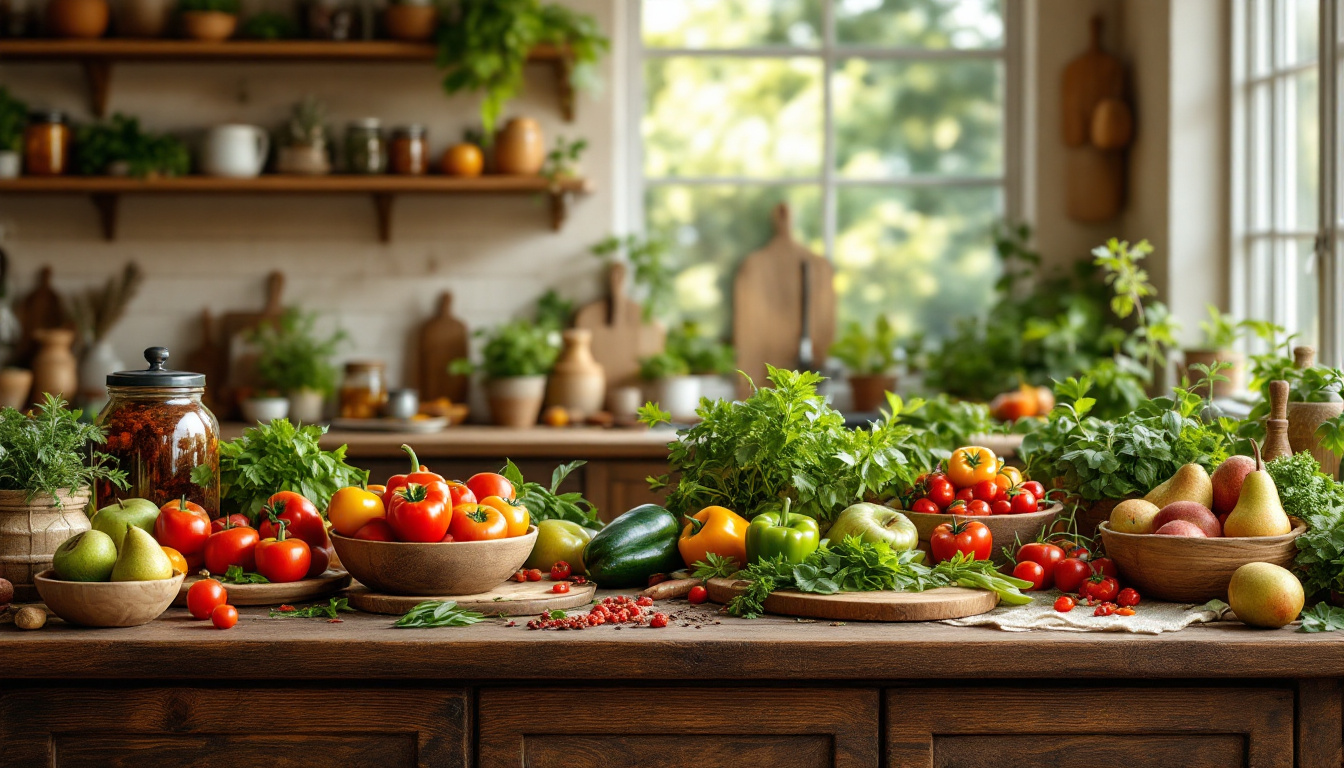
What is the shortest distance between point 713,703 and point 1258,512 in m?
0.79

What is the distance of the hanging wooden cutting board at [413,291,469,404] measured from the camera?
14.6 feet

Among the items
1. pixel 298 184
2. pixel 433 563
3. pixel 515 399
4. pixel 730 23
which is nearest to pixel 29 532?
pixel 433 563

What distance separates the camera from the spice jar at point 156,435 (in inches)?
72.3

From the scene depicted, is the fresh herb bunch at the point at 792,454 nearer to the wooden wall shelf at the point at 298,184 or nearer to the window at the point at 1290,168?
the window at the point at 1290,168

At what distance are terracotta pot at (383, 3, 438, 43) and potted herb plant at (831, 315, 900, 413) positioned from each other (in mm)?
1841

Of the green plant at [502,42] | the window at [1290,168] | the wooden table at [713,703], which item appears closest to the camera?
the wooden table at [713,703]

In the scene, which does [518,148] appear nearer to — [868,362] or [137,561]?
[868,362]

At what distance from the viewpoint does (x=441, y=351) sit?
4.47 metres

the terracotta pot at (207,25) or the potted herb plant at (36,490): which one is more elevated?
the terracotta pot at (207,25)

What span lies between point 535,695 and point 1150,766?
2.60 ft

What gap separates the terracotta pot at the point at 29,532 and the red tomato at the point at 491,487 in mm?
562

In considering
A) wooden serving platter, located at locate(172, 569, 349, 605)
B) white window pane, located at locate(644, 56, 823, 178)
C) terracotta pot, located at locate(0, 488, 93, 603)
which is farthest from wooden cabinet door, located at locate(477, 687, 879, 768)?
white window pane, located at locate(644, 56, 823, 178)

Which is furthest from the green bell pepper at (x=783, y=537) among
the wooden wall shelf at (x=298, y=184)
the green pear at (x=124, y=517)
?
the wooden wall shelf at (x=298, y=184)

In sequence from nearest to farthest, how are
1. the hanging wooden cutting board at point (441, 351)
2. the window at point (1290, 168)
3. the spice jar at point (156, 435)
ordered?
the spice jar at point (156, 435), the window at point (1290, 168), the hanging wooden cutting board at point (441, 351)
